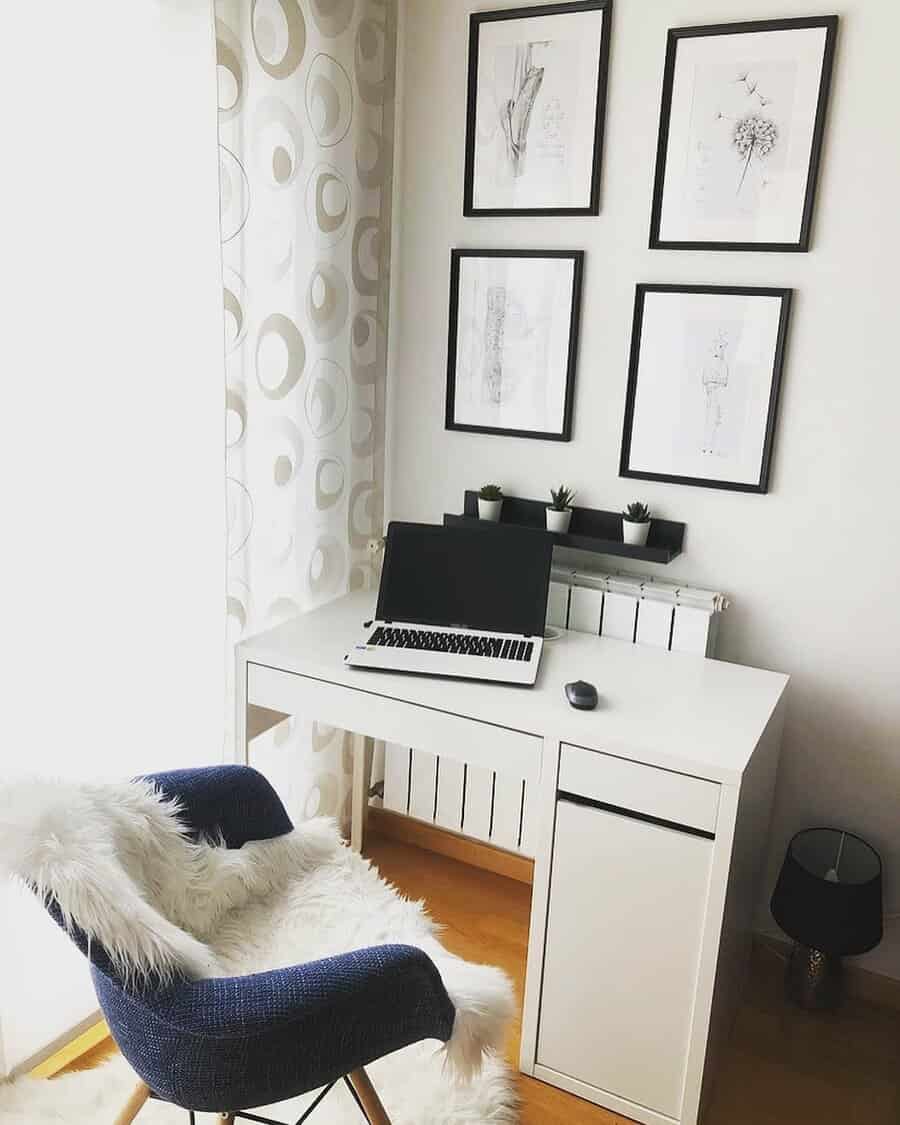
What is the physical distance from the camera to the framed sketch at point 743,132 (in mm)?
1861

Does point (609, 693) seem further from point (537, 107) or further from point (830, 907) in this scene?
point (537, 107)

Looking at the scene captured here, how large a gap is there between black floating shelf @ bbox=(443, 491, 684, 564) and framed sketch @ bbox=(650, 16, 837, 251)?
0.60m

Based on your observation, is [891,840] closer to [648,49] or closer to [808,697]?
[808,697]

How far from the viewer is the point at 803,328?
6.42ft

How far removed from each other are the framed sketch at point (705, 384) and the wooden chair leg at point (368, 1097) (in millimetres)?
1337

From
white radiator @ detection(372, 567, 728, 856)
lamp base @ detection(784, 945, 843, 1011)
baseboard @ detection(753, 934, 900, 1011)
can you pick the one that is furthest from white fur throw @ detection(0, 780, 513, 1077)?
baseboard @ detection(753, 934, 900, 1011)

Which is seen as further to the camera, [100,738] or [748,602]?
[748,602]

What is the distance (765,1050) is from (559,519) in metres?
1.19

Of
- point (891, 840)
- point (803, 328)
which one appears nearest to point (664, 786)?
point (891, 840)

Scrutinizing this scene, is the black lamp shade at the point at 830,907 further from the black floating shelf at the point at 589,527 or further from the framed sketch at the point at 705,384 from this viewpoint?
the framed sketch at the point at 705,384

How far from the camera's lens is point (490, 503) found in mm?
2295

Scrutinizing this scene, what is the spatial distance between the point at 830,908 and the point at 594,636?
72 cm

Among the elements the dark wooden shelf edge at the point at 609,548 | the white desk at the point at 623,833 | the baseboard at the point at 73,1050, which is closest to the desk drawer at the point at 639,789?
the white desk at the point at 623,833

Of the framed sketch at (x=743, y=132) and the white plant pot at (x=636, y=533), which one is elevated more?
the framed sketch at (x=743, y=132)
